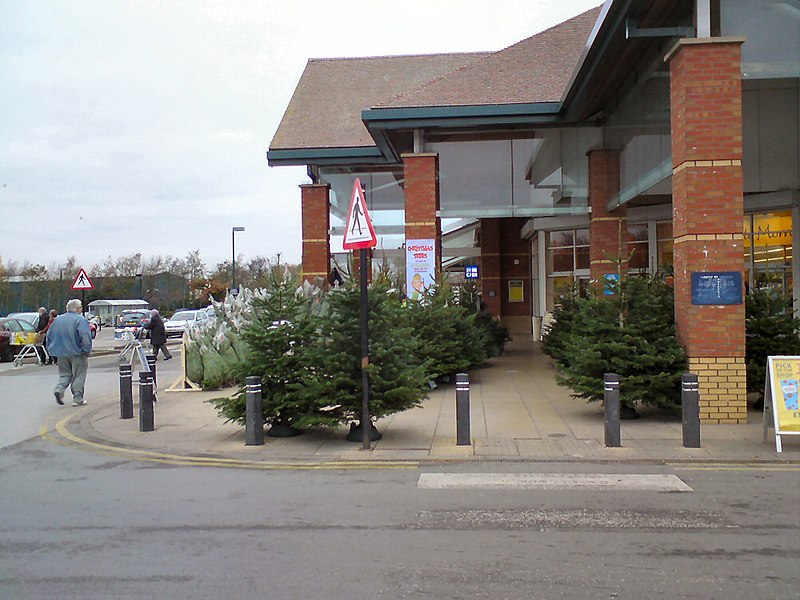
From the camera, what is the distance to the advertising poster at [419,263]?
1950 cm

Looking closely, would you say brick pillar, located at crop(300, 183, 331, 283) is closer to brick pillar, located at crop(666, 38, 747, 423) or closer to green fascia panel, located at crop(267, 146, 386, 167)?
green fascia panel, located at crop(267, 146, 386, 167)

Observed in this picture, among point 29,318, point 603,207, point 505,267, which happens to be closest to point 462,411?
point 603,207

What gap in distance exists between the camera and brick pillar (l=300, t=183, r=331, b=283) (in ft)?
78.5

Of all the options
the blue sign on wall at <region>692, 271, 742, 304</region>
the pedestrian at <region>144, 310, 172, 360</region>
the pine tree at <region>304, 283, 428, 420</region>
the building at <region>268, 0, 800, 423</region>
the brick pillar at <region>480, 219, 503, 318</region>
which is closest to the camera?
the pine tree at <region>304, 283, 428, 420</region>

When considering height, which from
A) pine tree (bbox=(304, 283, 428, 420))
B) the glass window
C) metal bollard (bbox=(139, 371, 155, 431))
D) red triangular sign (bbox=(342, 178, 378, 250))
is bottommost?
metal bollard (bbox=(139, 371, 155, 431))

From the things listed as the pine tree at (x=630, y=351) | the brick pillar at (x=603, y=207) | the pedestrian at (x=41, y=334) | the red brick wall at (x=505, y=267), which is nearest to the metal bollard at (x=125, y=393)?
the pine tree at (x=630, y=351)

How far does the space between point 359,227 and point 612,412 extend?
3.90 m

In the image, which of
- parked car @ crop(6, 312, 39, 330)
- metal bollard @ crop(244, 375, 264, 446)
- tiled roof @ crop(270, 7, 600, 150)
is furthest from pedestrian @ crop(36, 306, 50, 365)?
metal bollard @ crop(244, 375, 264, 446)

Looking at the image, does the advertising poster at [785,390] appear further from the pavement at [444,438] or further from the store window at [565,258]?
the store window at [565,258]

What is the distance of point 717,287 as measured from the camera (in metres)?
10.8

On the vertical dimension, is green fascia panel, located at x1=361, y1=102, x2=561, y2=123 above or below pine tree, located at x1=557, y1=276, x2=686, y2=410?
above

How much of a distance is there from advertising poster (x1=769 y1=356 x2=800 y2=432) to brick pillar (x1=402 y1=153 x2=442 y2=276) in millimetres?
11143

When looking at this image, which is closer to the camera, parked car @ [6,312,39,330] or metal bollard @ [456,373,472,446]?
metal bollard @ [456,373,472,446]

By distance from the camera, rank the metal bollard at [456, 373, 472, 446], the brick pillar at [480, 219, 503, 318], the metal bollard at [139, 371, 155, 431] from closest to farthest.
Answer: the metal bollard at [456, 373, 472, 446] < the metal bollard at [139, 371, 155, 431] < the brick pillar at [480, 219, 503, 318]
